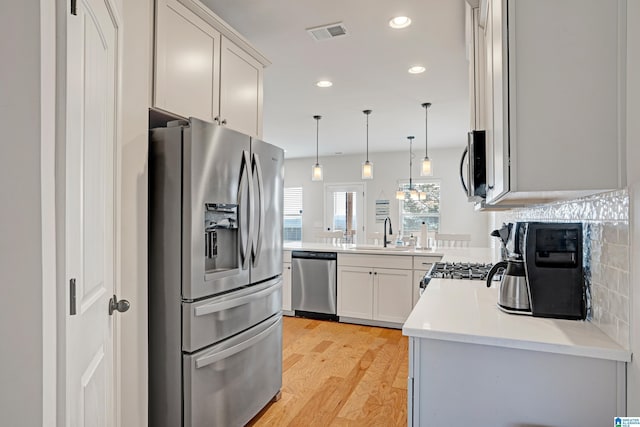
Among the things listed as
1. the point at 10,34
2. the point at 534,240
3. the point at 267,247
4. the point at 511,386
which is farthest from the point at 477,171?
the point at 10,34

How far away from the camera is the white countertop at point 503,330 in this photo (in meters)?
1.09

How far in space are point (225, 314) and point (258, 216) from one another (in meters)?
0.56

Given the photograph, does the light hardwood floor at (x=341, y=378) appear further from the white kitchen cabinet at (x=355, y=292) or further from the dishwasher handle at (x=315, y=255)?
the dishwasher handle at (x=315, y=255)

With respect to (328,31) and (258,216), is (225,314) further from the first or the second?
(328,31)

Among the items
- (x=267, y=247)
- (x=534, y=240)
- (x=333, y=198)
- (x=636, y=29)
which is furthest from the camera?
(x=333, y=198)

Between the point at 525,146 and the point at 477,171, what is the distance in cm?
61

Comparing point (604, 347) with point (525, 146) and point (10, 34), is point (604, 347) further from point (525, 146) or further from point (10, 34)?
point (10, 34)

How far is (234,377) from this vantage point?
1933 millimetres

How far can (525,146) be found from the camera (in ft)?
3.37

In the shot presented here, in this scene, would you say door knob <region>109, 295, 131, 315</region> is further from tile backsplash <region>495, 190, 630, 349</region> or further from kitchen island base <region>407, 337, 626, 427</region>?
tile backsplash <region>495, 190, 630, 349</region>

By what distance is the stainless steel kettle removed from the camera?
1443 millimetres

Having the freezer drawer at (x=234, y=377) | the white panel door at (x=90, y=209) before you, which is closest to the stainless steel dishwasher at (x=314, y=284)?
the freezer drawer at (x=234, y=377)

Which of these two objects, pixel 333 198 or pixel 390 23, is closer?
pixel 390 23

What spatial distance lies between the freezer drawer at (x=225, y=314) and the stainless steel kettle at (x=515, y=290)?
1254 mm
